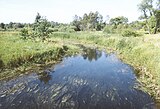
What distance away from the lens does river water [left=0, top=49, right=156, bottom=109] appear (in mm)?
12000

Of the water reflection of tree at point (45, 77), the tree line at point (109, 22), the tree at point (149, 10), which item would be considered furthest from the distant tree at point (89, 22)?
the water reflection of tree at point (45, 77)

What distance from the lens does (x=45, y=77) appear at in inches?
706

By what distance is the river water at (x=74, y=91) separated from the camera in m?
12.0

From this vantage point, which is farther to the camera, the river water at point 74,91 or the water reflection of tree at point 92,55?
the water reflection of tree at point 92,55

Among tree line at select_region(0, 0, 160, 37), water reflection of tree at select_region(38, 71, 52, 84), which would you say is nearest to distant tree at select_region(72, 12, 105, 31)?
tree line at select_region(0, 0, 160, 37)

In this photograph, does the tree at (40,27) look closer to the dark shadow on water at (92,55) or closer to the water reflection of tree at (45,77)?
the dark shadow on water at (92,55)

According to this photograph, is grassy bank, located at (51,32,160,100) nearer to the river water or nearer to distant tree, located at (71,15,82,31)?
the river water

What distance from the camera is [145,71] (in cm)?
1888

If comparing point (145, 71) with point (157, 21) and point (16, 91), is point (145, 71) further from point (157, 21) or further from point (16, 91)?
point (157, 21)

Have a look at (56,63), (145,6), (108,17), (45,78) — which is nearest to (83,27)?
(108,17)

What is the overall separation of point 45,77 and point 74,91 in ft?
14.9

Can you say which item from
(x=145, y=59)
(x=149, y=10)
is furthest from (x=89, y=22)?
(x=145, y=59)

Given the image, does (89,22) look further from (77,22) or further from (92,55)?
(92,55)

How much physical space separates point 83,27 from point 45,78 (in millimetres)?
73716
